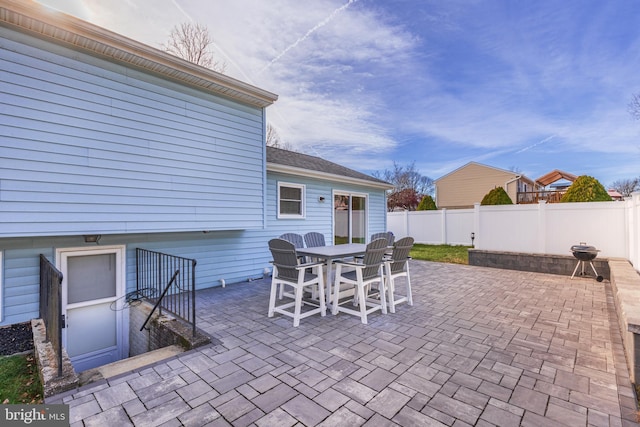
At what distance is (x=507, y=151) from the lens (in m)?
20.1

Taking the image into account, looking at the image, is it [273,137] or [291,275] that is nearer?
[291,275]

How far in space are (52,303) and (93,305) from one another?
1.88 metres

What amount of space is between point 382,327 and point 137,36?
8.93 m

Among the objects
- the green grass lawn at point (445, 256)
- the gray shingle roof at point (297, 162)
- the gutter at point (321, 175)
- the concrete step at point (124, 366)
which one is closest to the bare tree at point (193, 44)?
the gray shingle roof at point (297, 162)

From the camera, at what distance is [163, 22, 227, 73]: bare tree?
9797 mm

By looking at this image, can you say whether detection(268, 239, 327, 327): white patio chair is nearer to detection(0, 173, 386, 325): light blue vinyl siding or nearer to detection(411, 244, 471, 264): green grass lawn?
detection(0, 173, 386, 325): light blue vinyl siding

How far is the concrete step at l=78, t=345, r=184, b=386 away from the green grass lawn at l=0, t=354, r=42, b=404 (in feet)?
0.99

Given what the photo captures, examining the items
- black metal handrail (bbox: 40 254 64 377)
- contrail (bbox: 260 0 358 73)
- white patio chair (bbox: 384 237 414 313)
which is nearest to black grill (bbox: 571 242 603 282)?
white patio chair (bbox: 384 237 414 313)

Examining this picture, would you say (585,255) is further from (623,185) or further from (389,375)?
(623,185)

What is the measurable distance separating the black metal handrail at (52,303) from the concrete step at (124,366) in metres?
0.27

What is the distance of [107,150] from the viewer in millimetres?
3795

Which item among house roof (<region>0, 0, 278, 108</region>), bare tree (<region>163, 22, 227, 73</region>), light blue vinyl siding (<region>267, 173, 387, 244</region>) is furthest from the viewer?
bare tree (<region>163, 22, 227, 73</region>)

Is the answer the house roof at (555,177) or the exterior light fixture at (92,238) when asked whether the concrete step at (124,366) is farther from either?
the house roof at (555,177)

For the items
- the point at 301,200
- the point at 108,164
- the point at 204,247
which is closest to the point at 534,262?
the point at 301,200
